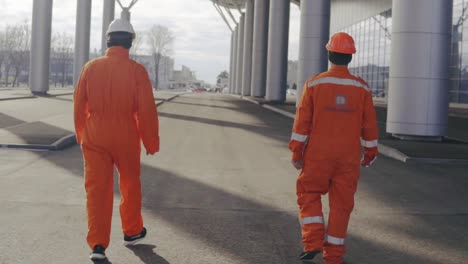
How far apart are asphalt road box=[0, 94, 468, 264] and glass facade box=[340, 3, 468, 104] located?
4051cm

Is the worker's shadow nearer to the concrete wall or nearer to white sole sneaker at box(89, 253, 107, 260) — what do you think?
white sole sneaker at box(89, 253, 107, 260)

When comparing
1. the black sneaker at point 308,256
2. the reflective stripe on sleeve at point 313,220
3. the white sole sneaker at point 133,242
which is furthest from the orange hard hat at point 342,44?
the white sole sneaker at point 133,242

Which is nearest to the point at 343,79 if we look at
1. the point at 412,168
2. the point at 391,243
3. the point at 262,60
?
the point at 391,243

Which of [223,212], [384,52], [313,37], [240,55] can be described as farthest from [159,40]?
[223,212]

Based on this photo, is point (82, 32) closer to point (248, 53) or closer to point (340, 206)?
point (248, 53)

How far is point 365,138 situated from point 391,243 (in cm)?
134

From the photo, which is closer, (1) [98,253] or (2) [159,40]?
(1) [98,253]

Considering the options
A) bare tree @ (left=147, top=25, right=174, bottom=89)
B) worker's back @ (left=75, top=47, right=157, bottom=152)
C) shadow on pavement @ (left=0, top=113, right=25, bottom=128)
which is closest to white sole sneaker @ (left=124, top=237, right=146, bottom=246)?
worker's back @ (left=75, top=47, right=157, bottom=152)

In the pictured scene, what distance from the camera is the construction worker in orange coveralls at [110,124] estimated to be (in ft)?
17.0

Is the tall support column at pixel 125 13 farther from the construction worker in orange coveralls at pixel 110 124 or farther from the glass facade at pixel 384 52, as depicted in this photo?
the construction worker in orange coveralls at pixel 110 124

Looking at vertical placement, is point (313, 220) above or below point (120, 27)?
below

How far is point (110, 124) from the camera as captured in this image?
205 inches

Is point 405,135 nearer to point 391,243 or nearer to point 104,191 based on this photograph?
point 391,243

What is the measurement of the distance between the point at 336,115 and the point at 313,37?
28.1 m
